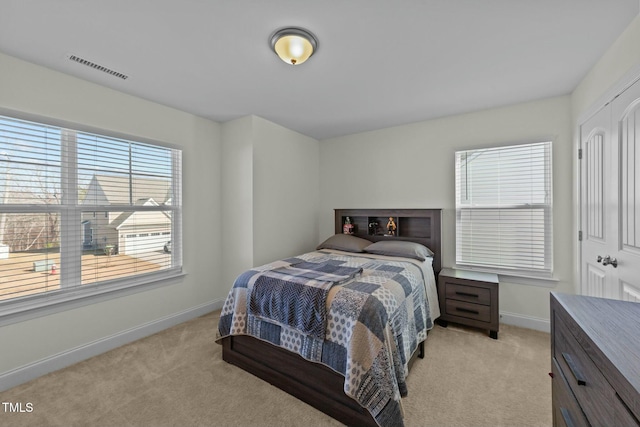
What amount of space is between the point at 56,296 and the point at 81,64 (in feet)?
6.47

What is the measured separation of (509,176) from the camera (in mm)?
3016

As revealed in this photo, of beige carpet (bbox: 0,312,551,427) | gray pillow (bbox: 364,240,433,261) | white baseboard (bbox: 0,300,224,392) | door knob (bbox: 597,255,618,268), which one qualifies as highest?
door knob (bbox: 597,255,618,268)

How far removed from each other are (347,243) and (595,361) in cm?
286

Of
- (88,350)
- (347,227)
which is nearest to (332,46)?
(347,227)

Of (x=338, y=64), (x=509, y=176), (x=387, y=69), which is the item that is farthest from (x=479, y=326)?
(x=338, y=64)

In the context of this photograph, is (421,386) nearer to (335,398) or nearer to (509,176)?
(335,398)

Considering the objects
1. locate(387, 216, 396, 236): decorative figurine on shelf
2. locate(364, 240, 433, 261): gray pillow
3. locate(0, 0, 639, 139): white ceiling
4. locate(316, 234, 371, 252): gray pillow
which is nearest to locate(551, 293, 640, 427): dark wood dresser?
locate(0, 0, 639, 139): white ceiling

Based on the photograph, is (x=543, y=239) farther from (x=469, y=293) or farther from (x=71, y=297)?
(x=71, y=297)

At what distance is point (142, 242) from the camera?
2.89m

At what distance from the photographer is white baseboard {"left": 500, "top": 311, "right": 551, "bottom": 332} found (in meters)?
2.83

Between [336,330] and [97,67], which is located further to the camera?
[97,67]

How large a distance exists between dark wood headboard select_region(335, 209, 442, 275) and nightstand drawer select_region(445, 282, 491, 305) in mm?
408

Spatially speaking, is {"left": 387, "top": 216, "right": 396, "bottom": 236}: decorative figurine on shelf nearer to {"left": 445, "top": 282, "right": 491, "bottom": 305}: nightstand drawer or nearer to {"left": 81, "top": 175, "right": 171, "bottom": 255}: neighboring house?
{"left": 445, "top": 282, "right": 491, "bottom": 305}: nightstand drawer

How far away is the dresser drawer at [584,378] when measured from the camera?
71 cm
